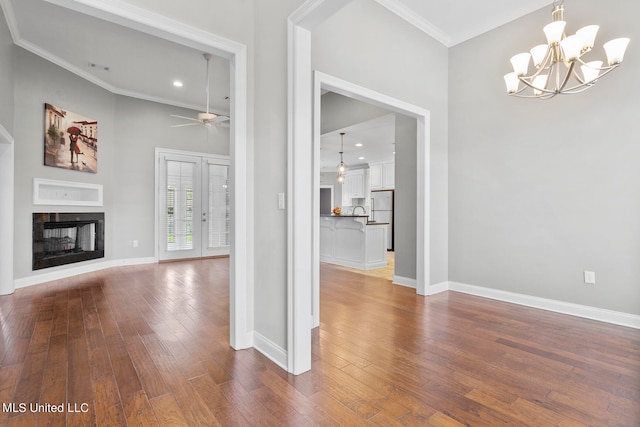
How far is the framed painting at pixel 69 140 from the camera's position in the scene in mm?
4652

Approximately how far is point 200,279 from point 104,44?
3.57 metres

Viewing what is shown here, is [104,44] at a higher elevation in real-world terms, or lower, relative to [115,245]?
higher

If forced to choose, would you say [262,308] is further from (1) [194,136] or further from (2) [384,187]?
(2) [384,187]

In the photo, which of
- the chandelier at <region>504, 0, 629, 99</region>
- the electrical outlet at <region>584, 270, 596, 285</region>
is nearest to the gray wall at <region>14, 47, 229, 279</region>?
the chandelier at <region>504, 0, 629, 99</region>

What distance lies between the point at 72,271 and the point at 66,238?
54 centimetres

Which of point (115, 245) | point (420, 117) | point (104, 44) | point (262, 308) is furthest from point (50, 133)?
point (420, 117)

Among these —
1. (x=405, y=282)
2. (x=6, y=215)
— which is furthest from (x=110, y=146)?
(x=405, y=282)

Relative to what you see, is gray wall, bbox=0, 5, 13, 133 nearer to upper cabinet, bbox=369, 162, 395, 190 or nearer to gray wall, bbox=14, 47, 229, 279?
gray wall, bbox=14, 47, 229, 279

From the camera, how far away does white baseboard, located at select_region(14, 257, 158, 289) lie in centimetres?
436

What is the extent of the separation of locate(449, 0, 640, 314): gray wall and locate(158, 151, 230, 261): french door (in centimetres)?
509

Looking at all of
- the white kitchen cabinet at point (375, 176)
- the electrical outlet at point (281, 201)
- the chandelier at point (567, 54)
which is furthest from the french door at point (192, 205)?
the chandelier at point (567, 54)

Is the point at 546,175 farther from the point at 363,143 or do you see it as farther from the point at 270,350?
the point at 363,143

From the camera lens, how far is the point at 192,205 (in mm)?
6891

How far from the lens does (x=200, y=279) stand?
16.1 ft
